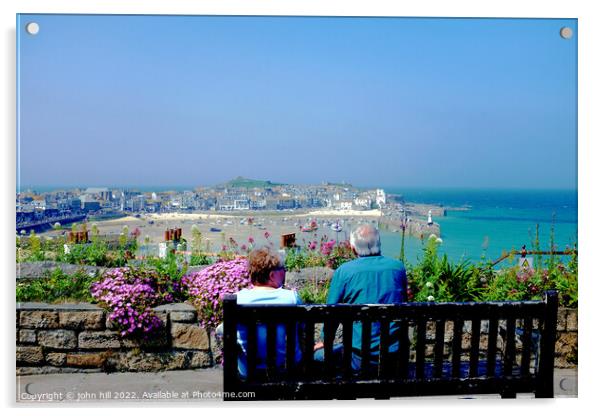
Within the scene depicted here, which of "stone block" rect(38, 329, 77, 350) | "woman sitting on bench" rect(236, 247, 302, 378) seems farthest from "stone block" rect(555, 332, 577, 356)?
"stone block" rect(38, 329, 77, 350)

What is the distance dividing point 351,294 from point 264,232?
140 centimetres

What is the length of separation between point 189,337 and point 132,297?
16.5 inches

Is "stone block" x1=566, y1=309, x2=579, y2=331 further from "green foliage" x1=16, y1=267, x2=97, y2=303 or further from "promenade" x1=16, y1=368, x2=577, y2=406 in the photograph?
"green foliage" x1=16, y1=267, x2=97, y2=303

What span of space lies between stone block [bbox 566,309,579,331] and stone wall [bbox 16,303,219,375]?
221 cm

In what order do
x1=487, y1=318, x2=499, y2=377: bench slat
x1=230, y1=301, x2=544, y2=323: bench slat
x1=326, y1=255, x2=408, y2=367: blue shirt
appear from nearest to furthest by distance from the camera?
x1=230, y1=301, x2=544, y2=323: bench slat → x1=487, y1=318, x2=499, y2=377: bench slat → x1=326, y1=255, x2=408, y2=367: blue shirt

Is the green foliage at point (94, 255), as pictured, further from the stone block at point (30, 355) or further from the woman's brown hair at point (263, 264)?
the woman's brown hair at point (263, 264)

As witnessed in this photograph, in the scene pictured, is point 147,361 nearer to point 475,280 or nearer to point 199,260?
point 199,260

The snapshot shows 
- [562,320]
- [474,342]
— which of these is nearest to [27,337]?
[474,342]

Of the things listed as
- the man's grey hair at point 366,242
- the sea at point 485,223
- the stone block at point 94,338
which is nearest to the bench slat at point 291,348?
the man's grey hair at point 366,242

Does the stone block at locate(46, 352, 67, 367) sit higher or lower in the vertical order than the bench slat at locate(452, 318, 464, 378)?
lower

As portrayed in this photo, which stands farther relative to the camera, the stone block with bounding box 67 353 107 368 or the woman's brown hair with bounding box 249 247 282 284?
the stone block with bounding box 67 353 107 368

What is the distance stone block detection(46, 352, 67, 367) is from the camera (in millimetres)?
4273

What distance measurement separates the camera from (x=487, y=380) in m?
3.53

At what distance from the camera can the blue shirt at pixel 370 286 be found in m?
3.50
